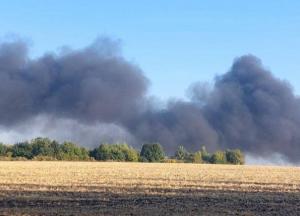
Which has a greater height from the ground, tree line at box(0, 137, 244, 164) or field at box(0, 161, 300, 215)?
tree line at box(0, 137, 244, 164)

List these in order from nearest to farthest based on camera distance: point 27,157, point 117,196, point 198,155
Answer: point 117,196 < point 27,157 < point 198,155

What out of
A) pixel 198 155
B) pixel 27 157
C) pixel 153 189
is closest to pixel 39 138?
pixel 27 157

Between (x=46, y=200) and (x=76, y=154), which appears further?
(x=76, y=154)

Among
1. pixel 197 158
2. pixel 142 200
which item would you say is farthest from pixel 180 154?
pixel 142 200

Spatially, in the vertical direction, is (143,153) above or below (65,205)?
above

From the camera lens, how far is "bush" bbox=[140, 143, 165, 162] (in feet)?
368

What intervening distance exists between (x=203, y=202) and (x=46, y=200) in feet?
19.9

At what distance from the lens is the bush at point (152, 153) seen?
112 m

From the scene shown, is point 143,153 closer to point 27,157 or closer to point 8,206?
point 27,157

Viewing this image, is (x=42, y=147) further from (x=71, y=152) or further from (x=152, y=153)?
(x=152, y=153)

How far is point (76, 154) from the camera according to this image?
355 feet

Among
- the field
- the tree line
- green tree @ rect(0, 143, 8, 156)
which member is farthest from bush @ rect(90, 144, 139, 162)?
the field

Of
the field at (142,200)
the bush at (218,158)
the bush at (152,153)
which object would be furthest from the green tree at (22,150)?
the field at (142,200)

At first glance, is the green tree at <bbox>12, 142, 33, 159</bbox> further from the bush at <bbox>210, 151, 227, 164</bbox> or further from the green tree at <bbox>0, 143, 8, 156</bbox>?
the bush at <bbox>210, 151, 227, 164</bbox>
